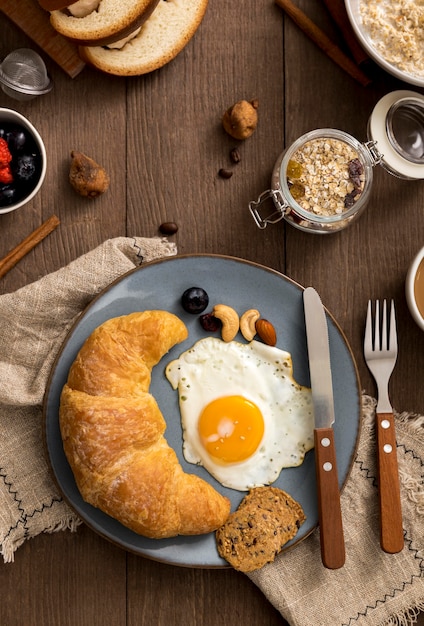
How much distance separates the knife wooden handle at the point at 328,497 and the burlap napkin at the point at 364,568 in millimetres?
116

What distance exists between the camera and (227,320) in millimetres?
2270

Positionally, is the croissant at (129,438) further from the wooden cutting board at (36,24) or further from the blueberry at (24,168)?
the wooden cutting board at (36,24)

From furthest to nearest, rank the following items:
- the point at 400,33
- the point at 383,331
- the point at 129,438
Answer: the point at 383,331
the point at 400,33
the point at 129,438

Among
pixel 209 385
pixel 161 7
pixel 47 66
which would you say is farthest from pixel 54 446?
pixel 161 7

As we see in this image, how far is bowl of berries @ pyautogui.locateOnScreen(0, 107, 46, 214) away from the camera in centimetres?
220

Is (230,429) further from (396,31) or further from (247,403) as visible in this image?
(396,31)

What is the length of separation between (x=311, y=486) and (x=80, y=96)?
161 cm

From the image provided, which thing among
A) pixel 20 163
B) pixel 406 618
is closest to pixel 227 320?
pixel 20 163

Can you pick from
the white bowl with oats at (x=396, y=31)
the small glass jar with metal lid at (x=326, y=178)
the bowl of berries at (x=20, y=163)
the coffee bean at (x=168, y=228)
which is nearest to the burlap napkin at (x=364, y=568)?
the small glass jar with metal lid at (x=326, y=178)

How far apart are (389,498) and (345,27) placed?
1693mm

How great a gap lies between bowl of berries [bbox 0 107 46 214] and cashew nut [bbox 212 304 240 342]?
732 millimetres

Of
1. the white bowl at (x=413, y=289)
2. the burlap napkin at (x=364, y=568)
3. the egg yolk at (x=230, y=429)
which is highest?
the white bowl at (x=413, y=289)

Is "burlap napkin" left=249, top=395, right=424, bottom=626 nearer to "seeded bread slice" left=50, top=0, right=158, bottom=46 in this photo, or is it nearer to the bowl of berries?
the bowl of berries

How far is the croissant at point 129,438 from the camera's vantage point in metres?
2.06
